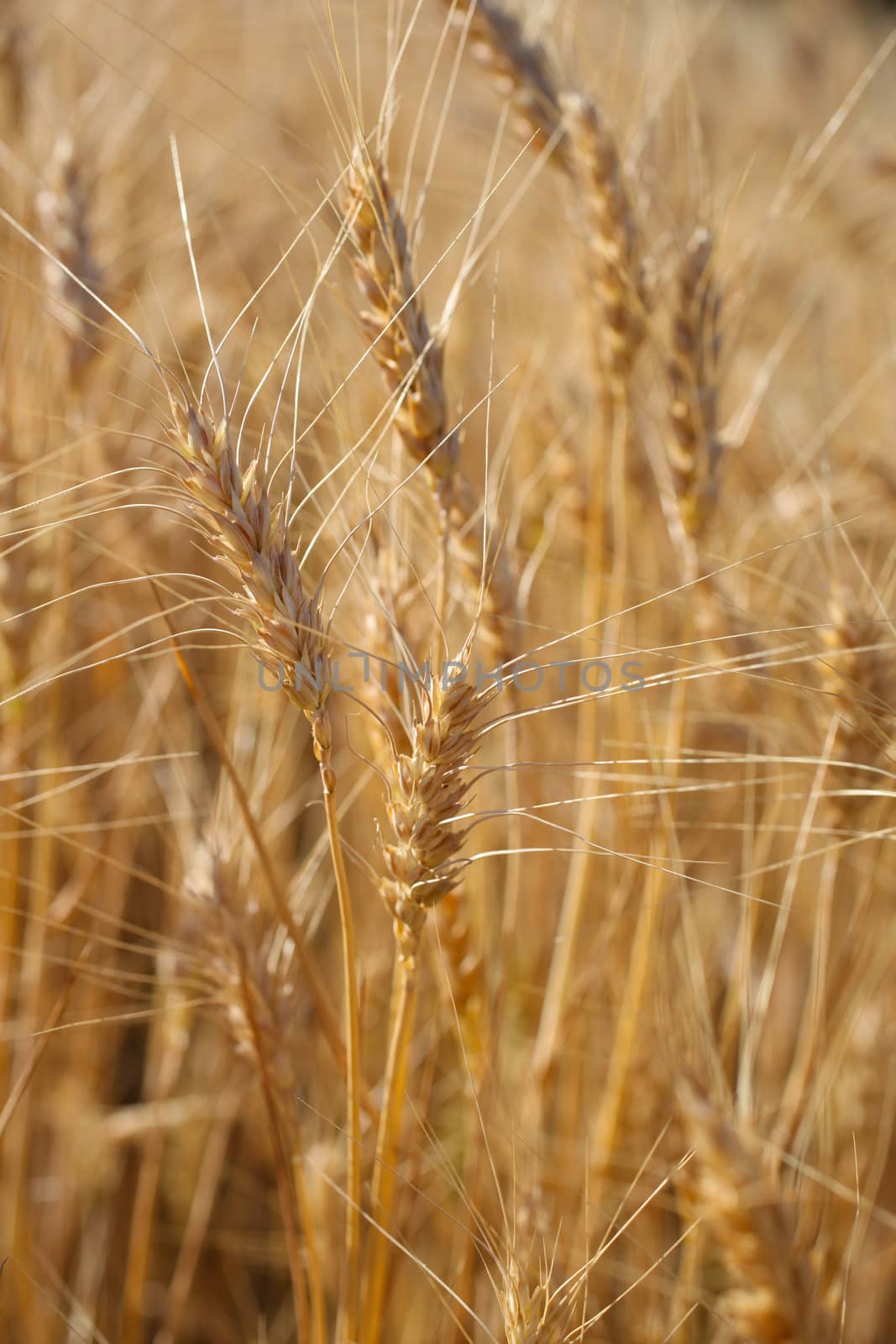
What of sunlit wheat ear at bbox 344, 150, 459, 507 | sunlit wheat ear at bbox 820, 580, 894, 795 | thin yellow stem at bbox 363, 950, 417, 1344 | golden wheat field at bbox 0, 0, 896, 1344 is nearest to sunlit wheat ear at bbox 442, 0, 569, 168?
golden wheat field at bbox 0, 0, 896, 1344

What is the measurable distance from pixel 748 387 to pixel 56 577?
137cm

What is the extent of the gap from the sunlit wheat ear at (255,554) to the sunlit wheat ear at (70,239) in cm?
55

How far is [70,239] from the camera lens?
97 centimetres

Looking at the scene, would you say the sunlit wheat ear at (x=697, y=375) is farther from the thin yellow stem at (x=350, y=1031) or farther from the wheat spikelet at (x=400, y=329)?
the thin yellow stem at (x=350, y=1031)

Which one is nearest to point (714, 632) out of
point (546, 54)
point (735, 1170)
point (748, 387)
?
point (735, 1170)

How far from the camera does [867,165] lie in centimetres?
157

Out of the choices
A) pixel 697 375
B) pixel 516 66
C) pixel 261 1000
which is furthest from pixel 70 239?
pixel 261 1000

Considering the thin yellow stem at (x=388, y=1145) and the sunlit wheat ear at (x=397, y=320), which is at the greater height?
the sunlit wheat ear at (x=397, y=320)

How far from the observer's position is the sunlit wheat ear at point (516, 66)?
2.90ft

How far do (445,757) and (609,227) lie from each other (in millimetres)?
562

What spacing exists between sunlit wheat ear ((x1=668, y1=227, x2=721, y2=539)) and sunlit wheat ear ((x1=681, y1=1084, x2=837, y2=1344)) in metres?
0.50

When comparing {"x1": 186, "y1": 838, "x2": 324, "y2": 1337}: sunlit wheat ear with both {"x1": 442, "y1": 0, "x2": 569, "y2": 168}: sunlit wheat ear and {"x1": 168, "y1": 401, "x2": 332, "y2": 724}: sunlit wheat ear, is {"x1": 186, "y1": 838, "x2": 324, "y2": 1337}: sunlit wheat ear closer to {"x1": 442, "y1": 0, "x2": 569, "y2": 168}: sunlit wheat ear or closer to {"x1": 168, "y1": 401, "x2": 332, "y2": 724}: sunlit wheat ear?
{"x1": 168, "y1": 401, "x2": 332, "y2": 724}: sunlit wheat ear

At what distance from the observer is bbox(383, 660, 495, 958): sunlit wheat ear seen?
19.6 inches

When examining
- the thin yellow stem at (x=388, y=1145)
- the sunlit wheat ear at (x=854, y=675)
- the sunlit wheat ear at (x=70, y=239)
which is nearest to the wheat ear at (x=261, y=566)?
the thin yellow stem at (x=388, y=1145)
